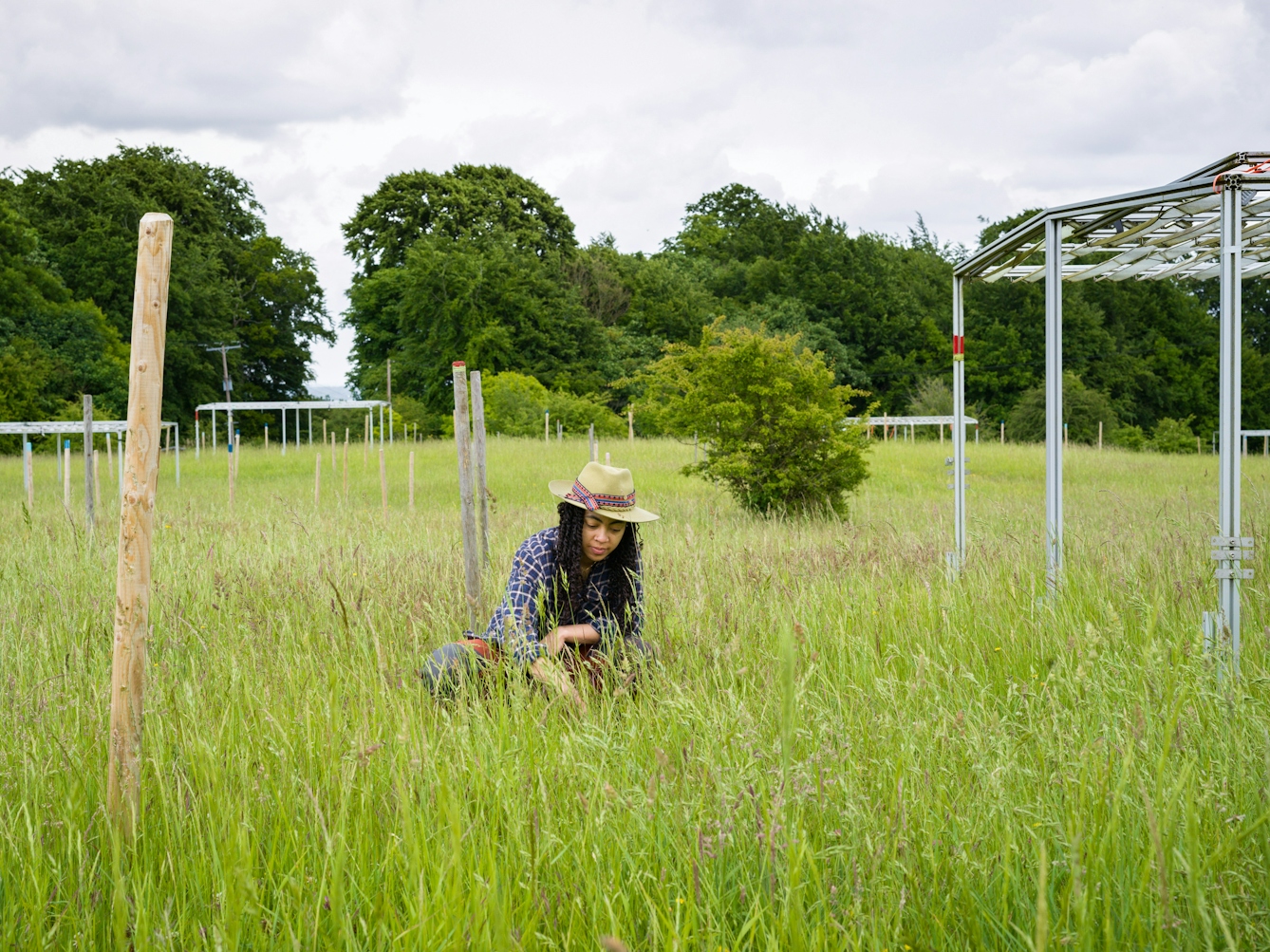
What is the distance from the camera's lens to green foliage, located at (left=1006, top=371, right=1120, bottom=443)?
3997 centimetres

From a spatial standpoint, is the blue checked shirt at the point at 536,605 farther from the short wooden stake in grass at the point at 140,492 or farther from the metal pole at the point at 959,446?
the metal pole at the point at 959,446

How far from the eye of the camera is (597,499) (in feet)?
13.9

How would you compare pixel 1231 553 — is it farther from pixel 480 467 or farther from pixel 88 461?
pixel 88 461

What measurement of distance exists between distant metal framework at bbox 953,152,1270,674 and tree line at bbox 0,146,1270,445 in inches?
1192

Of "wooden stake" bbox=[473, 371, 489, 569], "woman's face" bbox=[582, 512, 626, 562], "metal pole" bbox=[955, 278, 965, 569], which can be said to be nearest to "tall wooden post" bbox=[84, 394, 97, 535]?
"wooden stake" bbox=[473, 371, 489, 569]

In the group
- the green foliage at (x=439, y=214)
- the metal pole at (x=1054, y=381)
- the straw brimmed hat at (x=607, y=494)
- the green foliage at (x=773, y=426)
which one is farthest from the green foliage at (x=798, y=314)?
the straw brimmed hat at (x=607, y=494)

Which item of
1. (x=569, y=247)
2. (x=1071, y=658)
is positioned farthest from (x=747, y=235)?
(x=1071, y=658)

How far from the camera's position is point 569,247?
49.8 metres

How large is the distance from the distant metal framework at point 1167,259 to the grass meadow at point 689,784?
51 cm

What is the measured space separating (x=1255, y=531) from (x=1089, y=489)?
962 centimetres

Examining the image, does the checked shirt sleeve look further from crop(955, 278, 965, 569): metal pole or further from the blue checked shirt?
crop(955, 278, 965, 569): metal pole

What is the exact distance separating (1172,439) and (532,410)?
85.2 feet

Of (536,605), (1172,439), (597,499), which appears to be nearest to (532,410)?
(1172,439)

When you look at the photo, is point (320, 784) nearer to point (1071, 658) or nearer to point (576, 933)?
point (576, 933)
